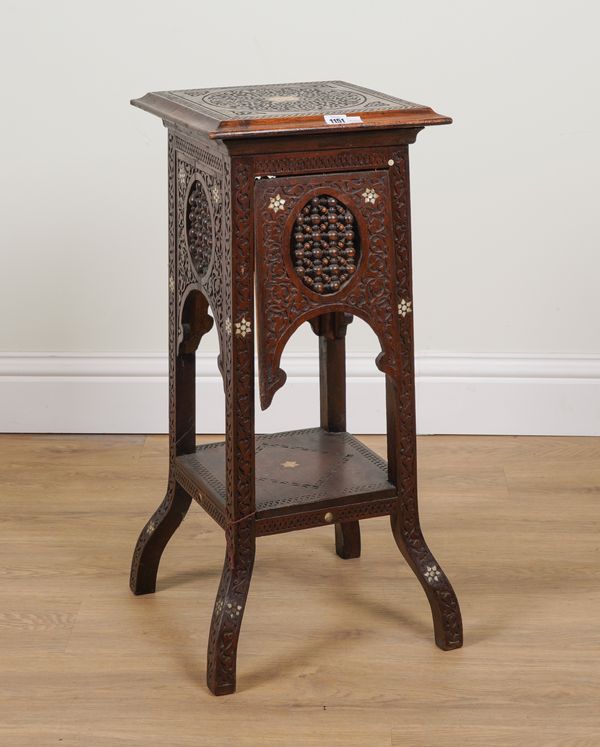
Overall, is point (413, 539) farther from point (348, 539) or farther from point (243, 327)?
point (243, 327)

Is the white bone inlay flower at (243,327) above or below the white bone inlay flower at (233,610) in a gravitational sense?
above

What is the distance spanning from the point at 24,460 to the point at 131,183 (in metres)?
0.71

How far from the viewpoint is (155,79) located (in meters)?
2.96

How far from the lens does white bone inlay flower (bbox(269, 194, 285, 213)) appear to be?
1.88m

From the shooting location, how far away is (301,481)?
7.08ft

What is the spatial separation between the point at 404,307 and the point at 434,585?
478 millimetres

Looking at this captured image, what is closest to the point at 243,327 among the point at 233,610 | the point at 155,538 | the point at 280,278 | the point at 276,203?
the point at 280,278

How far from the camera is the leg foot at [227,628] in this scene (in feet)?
6.57

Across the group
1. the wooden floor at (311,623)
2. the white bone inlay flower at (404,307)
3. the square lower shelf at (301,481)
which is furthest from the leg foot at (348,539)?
the white bone inlay flower at (404,307)

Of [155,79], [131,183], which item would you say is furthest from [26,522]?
[155,79]

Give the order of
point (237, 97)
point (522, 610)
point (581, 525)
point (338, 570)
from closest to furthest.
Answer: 1. point (237, 97)
2. point (522, 610)
3. point (338, 570)
4. point (581, 525)

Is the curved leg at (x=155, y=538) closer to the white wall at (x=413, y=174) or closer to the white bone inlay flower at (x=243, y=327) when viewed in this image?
the white bone inlay flower at (x=243, y=327)

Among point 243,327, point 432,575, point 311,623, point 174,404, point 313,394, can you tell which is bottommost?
point 311,623

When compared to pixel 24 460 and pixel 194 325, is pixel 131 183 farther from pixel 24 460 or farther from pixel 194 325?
pixel 194 325
